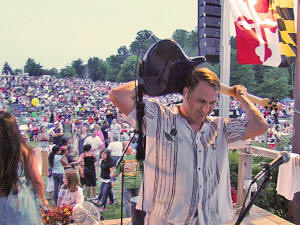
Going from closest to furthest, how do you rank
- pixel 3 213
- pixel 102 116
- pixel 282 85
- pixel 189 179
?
pixel 189 179 < pixel 3 213 < pixel 102 116 < pixel 282 85

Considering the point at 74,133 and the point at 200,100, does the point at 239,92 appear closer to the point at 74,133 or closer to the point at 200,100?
the point at 200,100

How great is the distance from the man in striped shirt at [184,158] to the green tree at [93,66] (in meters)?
8.51

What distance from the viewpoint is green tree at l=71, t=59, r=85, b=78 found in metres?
8.97

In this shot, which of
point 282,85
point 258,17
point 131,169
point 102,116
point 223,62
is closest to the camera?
point 258,17

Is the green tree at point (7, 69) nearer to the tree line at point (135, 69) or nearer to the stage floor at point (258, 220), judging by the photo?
the tree line at point (135, 69)

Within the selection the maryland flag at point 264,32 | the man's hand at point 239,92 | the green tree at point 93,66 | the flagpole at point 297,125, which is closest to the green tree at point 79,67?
the green tree at point 93,66

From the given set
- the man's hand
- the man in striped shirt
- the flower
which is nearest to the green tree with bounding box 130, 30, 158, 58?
the man in striped shirt

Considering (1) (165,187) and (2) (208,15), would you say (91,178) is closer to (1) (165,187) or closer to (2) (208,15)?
(2) (208,15)

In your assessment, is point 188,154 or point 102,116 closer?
point 188,154

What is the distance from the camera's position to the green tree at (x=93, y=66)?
973cm

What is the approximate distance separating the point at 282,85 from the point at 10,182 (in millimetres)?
26101

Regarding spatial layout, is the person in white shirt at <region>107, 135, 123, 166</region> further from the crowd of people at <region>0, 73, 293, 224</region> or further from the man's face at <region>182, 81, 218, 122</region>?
the man's face at <region>182, 81, 218, 122</region>

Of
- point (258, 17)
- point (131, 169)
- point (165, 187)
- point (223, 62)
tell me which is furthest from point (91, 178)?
point (165, 187)

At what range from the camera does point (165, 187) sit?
1.31m
